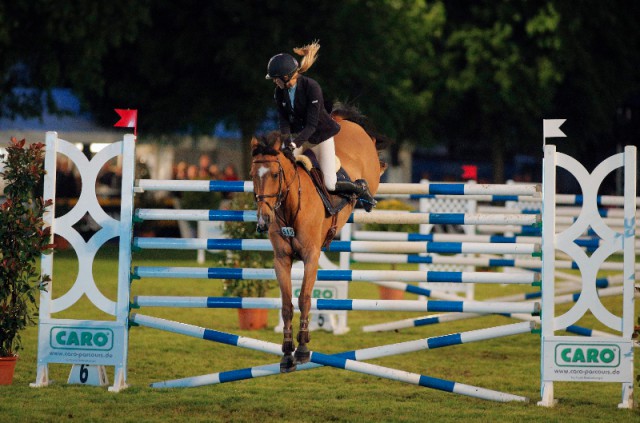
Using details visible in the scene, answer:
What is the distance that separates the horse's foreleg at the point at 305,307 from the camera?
281 inches

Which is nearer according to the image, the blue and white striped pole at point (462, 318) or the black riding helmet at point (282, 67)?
the black riding helmet at point (282, 67)

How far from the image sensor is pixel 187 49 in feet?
98.1

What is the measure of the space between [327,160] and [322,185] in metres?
0.21

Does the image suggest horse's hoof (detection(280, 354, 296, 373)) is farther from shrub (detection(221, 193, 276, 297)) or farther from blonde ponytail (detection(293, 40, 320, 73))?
shrub (detection(221, 193, 276, 297))

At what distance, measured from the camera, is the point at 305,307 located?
7.22m

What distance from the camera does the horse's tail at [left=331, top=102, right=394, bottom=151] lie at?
8516 mm

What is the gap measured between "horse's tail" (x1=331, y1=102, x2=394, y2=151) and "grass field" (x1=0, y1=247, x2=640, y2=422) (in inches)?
74.2

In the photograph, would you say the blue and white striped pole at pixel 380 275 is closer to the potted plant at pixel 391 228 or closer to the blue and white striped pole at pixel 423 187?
the blue and white striped pole at pixel 423 187

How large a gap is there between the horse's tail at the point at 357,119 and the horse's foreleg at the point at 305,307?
1.63 m

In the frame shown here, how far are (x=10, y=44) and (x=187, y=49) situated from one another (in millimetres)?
5527

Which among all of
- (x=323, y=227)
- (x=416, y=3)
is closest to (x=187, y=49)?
(x=416, y=3)

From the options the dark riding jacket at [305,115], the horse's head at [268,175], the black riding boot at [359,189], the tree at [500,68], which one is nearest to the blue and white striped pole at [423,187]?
the black riding boot at [359,189]

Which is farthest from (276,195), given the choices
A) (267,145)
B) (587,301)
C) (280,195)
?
(587,301)

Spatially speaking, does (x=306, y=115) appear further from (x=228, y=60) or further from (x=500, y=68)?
(x=500, y=68)
